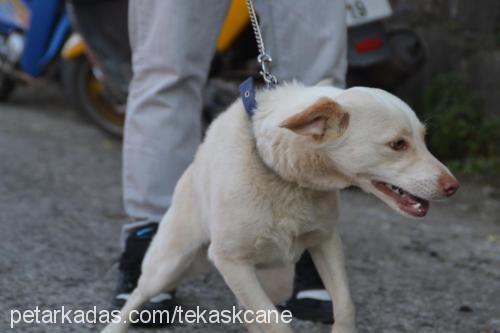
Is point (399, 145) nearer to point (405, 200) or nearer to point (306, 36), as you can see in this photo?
point (405, 200)

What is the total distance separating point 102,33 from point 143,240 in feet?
8.09

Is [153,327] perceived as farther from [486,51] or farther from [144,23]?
[486,51]

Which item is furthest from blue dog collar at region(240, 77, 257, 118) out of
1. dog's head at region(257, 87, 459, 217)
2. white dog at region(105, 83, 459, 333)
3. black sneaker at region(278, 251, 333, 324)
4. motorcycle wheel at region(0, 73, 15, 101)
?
motorcycle wheel at region(0, 73, 15, 101)

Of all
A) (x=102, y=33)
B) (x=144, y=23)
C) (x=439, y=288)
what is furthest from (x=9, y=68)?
(x=439, y=288)

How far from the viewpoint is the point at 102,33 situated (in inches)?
196

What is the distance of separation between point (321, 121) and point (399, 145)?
0.68 ft

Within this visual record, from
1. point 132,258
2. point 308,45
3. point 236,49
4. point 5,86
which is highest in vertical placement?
point 308,45

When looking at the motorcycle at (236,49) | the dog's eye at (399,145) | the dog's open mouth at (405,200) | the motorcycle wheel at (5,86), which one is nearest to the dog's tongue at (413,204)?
the dog's open mouth at (405,200)

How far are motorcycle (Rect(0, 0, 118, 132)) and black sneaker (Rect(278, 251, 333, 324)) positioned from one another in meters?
3.03

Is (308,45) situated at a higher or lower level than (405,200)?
higher

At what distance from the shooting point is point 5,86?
20.7ft

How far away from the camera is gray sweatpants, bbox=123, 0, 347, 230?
2.68m

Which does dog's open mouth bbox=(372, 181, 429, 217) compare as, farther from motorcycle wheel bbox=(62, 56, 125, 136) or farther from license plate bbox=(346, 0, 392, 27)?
motorcycle wheel bbox=(62, 56, 125, 136)

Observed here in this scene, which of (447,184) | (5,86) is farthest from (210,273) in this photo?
(5,86)
